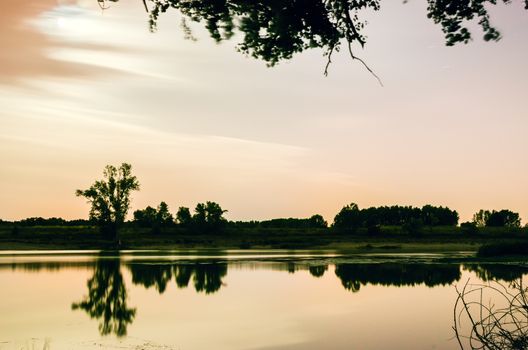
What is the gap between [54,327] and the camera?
18.9 meters

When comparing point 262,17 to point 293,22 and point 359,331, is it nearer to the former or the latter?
point 293,22

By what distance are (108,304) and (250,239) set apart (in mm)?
88394

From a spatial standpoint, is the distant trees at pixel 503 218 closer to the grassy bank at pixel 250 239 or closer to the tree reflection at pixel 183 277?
the grassy bank at pixel 250 239

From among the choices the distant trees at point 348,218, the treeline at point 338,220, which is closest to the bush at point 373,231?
the treeline at point 338,220

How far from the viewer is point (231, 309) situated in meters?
23.5

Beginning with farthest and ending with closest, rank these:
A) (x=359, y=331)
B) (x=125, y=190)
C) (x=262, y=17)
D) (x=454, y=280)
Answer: (x=125, y=190) < (x=454, y=280) < (x=359, y=331) < (x=262, y=17)

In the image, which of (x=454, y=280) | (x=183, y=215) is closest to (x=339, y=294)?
(x=454, y=280)

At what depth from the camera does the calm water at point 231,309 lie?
55.2ft

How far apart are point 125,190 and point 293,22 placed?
92.3 meters

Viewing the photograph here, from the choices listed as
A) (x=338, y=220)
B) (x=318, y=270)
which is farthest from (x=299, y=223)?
(x=318, y=270)

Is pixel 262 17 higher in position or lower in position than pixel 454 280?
higher

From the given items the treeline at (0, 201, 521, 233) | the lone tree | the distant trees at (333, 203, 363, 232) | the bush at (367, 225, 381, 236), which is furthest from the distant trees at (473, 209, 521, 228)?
the lone tree

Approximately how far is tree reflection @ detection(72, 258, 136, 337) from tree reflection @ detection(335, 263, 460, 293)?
11.7 metres

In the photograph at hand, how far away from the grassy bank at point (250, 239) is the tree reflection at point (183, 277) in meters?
52.7
